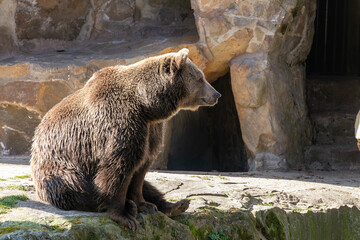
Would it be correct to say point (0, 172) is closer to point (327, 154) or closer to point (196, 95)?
point (196, 95)

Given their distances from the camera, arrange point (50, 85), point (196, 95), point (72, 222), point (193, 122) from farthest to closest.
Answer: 1. point (193, 122)
2. point (50, 85)
3. point (196, 95)
4. point (72, 222)

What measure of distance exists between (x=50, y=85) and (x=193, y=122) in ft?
10.3

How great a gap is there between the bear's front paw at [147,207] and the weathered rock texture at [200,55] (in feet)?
12.4

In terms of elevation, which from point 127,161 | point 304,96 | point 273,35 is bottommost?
point 127,161

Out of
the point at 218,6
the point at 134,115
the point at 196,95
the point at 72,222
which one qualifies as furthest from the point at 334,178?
the point at 72,222

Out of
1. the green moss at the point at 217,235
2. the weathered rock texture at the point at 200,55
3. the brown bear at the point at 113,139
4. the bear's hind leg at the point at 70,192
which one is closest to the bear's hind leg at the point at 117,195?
the brown bear at the point at 113,139

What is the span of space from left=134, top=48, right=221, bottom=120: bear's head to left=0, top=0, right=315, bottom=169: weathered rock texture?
323 cm

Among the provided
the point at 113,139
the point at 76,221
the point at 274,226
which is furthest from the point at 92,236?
the point at 274,226

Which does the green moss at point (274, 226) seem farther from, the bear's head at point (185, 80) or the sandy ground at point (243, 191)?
the bear's head at point (185, 80)

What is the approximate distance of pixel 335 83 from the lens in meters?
9.70

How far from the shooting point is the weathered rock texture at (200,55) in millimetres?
7758

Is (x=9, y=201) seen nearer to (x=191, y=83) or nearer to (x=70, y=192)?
(x=70, y=192)

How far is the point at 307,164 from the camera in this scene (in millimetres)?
8398

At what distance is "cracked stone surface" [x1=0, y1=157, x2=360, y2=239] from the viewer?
3949 mm
